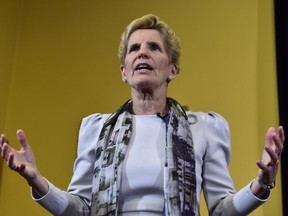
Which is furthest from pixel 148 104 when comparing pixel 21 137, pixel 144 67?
pixel 21 137

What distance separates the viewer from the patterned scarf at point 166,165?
1.11 m

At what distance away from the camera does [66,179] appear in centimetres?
200

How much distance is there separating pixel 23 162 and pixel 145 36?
0.51 meters

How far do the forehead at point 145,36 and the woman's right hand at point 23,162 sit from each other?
44cm

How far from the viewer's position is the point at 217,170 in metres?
1.25

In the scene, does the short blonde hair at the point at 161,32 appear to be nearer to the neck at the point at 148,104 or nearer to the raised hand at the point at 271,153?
the neck at the point at 148,104

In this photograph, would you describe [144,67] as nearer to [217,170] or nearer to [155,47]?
[155,47]

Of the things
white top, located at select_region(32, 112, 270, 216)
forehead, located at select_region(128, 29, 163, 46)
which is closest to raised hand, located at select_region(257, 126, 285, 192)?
white top, located at select_region(32, 112, 270, 216)

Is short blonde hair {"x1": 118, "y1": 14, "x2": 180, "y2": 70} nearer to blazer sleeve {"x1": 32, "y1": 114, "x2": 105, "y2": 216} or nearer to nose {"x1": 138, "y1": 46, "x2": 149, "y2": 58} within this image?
nose {"x1": 138, "y1": 46, "x2": 149, "y2": 58}

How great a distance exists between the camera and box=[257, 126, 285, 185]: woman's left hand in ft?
3.19

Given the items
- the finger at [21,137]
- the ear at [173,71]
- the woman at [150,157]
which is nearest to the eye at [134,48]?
the woman at [150,157]

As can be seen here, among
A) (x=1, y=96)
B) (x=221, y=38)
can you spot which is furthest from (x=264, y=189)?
(x=1, y=96)

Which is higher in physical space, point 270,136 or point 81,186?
point 270,136

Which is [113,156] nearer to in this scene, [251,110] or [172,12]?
[251,110]
